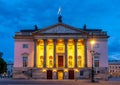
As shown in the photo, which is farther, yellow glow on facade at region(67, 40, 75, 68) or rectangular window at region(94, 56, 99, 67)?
rectangular window at region(94, 56, 99, 67)

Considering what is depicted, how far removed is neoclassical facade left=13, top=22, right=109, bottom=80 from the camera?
89.3m

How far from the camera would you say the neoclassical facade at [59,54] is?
293 ft

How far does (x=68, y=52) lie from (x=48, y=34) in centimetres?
807

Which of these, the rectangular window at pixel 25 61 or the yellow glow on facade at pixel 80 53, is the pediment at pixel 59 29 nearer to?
the yellow glow on facade at pixel 80 53

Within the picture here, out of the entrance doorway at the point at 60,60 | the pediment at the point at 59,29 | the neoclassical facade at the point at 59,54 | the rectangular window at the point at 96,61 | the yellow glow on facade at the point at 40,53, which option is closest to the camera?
the neoclassical facade at the point at 59,54

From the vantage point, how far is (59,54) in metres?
91.2

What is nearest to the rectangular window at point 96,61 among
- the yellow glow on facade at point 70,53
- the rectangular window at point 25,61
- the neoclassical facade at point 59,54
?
the neoclassical facade at point 59,54

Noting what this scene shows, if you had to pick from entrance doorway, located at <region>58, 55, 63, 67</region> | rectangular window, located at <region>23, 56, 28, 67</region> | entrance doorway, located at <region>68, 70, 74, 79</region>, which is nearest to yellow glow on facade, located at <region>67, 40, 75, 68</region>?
entrance doorway, located at <region>58, 55, 63, 67</region>

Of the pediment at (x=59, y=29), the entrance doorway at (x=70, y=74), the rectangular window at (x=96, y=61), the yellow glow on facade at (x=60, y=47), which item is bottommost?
the entrance doorway at (x=70, y=74)

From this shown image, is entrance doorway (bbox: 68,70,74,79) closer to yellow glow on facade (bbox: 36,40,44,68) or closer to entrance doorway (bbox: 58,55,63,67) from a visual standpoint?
entrance doorway (bbox: 58,55,63,67)

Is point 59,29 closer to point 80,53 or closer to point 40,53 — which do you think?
Answer: point 40,53

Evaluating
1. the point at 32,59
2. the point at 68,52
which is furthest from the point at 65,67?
the point at 32,59

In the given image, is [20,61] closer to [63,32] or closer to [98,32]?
[63,32]

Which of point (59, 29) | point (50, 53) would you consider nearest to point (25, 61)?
point (50, 53)
